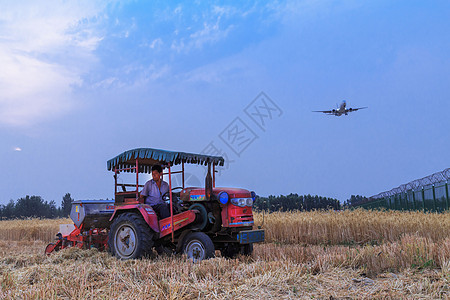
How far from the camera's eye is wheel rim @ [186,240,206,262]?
7.97 m

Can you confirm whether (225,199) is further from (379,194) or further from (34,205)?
(34,205)

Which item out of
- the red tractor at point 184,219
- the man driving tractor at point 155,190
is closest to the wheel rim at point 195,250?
the red tractor at point 184,219

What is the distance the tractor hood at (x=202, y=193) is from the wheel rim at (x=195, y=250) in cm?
91

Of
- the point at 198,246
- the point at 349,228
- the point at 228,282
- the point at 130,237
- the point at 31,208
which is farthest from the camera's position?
the point at 31,208

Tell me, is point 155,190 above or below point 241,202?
above

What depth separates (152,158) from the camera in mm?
8914

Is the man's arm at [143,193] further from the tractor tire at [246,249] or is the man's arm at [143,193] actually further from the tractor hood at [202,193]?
the tractor tire at [246,249]

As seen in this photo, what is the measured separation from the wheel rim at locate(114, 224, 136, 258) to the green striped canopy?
4.91 ft

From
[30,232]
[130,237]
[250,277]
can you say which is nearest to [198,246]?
[130,237]

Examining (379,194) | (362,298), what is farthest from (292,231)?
(379,194)

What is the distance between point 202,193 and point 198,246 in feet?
3.56

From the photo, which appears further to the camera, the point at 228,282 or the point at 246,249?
the point at 246,249

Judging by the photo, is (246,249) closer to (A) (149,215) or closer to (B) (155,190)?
(A) (149,215)

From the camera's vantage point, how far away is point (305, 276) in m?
6.09
